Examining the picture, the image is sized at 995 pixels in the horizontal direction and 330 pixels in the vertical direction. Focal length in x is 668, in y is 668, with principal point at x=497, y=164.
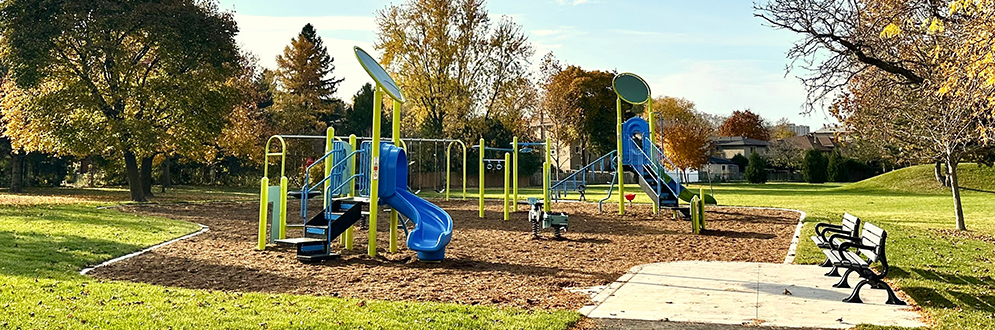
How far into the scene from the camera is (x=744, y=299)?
289 inches

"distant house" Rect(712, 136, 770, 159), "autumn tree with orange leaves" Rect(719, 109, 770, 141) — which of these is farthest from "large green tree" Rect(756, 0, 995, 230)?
"autumn tree with orange leaves" Rect(719, 109, 770, 141)

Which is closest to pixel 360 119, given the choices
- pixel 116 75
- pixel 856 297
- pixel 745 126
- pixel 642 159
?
pixel 116 75

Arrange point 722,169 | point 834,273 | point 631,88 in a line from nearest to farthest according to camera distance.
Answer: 1. point 834,273
2. point 631,88
3. point 722,169

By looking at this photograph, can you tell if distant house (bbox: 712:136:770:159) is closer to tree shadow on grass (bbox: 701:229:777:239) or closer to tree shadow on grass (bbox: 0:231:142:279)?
tree shadow on grass (bbox: 701:229:777:239)

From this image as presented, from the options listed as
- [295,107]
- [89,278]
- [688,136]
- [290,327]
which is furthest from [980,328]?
[688,136]

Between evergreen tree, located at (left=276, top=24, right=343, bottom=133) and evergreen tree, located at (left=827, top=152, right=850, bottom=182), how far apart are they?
139 ft

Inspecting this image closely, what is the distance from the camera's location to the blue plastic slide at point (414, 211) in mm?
10477

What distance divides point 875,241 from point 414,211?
6.63 metres

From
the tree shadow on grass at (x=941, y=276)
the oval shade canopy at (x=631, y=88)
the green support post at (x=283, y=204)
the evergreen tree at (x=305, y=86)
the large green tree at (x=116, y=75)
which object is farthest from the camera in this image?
the evergreen tree at (x=305, y=86)

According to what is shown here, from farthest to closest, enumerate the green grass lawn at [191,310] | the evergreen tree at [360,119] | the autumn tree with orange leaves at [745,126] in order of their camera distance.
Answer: the autumn tree with orange leaves at [745,126] → the evergreen tree at [360,119] → the green grass lawn at [191,310]

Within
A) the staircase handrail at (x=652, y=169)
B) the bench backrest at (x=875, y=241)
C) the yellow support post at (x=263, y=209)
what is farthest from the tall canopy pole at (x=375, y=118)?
the staircase handrail at (x=652, y=169)

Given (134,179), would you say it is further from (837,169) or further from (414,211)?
(837,169)

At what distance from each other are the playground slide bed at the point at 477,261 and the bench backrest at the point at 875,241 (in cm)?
261

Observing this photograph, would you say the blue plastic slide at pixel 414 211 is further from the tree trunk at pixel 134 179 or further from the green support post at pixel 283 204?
the tree trunk at pixel 134 179
